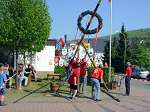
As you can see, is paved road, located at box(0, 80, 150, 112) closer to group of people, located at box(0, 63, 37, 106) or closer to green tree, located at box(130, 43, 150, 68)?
group of people, located at box(0, 63, 37, 106)

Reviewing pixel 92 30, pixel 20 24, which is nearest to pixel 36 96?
pixel 92 30

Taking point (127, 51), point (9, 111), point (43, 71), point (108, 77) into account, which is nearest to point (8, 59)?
point (43, 71)

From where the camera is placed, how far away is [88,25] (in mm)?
A: 21844

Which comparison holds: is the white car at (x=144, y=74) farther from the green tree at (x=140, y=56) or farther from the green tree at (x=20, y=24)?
the green tree at (x=20, y=24)

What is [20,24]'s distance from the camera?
25469 mm

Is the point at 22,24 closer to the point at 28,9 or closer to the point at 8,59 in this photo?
the point at 28,9

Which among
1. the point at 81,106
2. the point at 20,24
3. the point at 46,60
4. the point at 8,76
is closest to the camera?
the point at 81,106

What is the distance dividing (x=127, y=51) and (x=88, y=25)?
2521 inches

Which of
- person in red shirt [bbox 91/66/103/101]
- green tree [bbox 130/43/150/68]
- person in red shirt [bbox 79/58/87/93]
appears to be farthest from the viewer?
green tree [bbox 130/43/150/68]

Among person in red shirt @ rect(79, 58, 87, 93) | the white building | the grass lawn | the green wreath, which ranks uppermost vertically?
the green wreath

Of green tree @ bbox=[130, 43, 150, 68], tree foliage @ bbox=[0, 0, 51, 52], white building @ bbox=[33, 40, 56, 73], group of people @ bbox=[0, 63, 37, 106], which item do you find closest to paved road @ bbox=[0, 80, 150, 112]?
group of people @ bbox=[0, 63, 37, 106]

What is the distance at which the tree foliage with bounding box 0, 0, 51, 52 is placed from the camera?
25.3 m

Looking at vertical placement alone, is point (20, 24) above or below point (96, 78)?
above

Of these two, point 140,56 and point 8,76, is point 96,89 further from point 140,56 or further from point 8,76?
point 140,56
